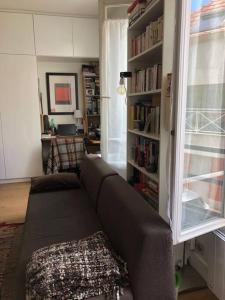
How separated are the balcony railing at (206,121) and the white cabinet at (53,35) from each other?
3.14 metres

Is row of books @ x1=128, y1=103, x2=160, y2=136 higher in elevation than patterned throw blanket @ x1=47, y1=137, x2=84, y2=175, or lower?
higher

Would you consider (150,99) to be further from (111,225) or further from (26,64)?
(26,64)

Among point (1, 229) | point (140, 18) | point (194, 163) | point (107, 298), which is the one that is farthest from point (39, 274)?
point (140, 18)

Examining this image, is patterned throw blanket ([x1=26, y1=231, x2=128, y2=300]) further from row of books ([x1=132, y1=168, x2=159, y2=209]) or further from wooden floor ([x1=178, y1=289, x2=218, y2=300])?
row of books ([x1=132, y1=168, x2=159, y2=209])

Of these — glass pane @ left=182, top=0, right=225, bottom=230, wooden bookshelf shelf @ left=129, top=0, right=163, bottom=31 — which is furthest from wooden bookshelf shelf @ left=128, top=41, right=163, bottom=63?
glass pane @ left=182, top=0, right=225, bottom=230

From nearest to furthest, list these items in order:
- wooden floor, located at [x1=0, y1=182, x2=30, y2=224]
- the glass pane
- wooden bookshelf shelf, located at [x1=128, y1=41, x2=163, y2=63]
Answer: the glass pane, wooden bookshelf shelf, located at [x1=128, y1=41, x2=163, y2=63], wooden floor, located at [x1=0, y1=182, x2=30, y2=224]

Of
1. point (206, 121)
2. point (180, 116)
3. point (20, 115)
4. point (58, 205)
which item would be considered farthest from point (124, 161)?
point (20, 115)

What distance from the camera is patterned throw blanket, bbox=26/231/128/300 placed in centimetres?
119

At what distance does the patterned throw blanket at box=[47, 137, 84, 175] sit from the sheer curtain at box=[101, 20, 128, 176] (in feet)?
2.15

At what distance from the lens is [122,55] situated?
2.85 meters

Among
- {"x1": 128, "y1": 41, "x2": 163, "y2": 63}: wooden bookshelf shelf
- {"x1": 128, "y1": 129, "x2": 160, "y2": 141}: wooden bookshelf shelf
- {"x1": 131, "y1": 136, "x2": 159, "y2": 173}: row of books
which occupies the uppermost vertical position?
{"x1": 128, "y1": 41, "x2": 163, "y2": 63}: wooden bookshelf shelf

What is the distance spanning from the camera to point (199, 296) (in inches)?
70.0

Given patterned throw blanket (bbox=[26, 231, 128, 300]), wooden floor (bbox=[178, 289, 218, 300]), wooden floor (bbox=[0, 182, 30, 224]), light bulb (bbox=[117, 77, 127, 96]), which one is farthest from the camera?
wooden floor (bbox=[0, 182, 30, 224])

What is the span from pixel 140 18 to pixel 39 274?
1.99 meters
